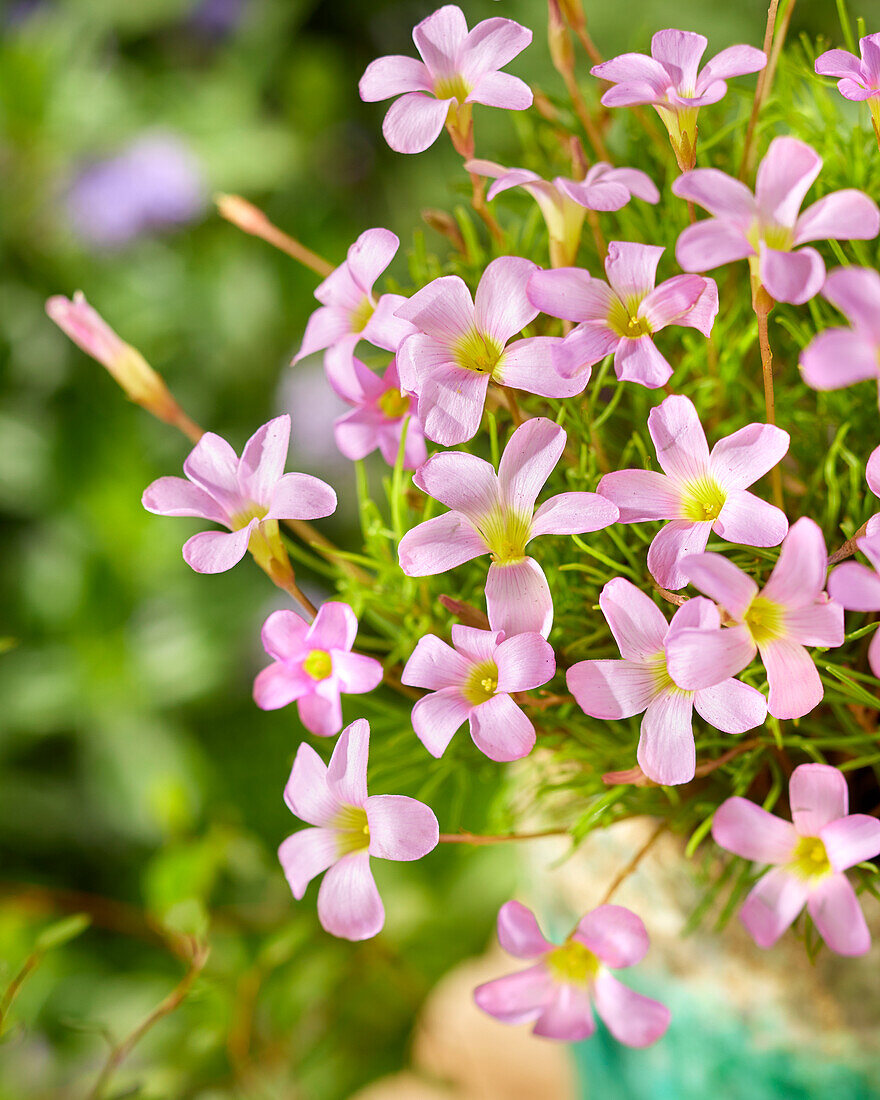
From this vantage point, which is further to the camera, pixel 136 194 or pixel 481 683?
pixel 136 194

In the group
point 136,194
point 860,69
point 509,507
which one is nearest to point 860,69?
point 860,69

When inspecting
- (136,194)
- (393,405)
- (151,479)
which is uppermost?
(393,405)

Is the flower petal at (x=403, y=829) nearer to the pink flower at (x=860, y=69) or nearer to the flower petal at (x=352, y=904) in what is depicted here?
the flower petal at (x=352, y=904)

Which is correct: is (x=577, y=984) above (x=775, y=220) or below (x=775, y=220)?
below

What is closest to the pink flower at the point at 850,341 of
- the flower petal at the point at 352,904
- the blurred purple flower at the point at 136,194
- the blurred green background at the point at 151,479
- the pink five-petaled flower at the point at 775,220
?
the pink five-petaled flower at the point at 775,220

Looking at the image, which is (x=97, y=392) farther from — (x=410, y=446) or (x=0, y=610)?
(x=410, y=446)

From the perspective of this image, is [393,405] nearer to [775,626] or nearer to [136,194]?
[775,626]
